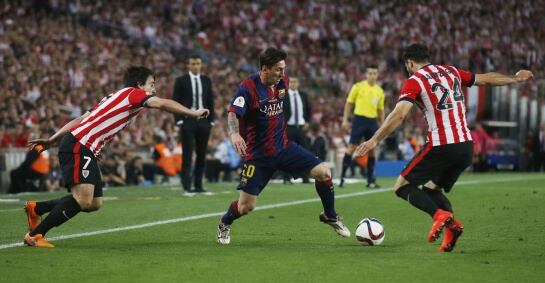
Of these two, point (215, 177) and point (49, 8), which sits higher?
point (49, 8)

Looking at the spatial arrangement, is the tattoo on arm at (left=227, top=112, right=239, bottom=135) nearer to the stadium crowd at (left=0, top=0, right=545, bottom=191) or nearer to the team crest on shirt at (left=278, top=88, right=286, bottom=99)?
the team crest on shirt at (left=278, top=88, right=286, bottom=99)

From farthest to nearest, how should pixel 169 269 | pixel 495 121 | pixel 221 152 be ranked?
1. pixel 495 121
2. pixel 221 152
3. pixel 169 269

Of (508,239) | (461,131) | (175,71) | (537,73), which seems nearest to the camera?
(461,131)

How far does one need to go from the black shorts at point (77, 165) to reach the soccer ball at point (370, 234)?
8.22 ft

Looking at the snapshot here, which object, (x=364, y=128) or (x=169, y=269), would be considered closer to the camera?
(x=169, y=269)

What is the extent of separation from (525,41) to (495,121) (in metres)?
8.15

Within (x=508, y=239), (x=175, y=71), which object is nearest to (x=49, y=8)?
(x=175, y=71)

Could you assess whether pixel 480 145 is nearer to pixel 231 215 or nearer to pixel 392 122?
pixel 231 215

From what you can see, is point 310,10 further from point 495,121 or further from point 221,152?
point 221,152

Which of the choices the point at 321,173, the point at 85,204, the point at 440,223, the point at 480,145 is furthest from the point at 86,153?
the point at 480,145

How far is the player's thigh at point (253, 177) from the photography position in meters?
10.1

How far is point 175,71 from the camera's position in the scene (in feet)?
101

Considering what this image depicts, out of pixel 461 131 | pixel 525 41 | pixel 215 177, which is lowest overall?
pixel 215 177

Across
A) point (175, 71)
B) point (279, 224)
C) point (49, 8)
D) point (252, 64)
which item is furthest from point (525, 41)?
point (279, 224)
